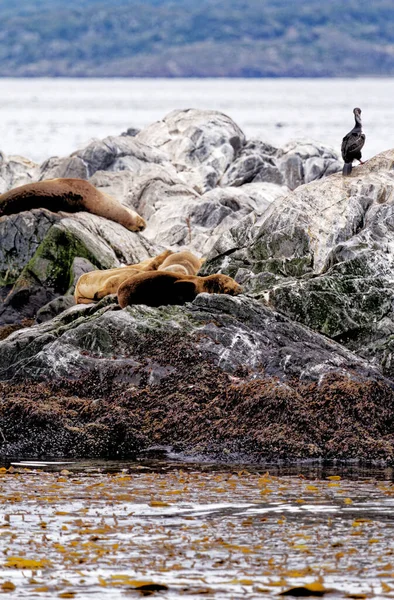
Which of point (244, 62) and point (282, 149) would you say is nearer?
point (282, 149)

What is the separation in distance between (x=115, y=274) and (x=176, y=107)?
71119mm

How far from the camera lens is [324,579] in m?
7.49

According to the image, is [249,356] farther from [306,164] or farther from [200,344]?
[306,164]

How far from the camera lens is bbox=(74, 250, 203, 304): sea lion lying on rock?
1902 centimetres

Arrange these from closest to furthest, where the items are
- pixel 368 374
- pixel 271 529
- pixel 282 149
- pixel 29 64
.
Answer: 1. pixel 271 529
2. pixel 368 374
3. pixel 282 149
4. pixel 29 64

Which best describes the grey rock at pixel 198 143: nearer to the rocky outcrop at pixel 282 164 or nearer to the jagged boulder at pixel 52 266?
the rocky outcrop at pixel 282 164

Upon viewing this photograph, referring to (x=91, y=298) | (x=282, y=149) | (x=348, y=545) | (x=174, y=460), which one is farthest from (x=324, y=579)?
(x=282, y=149)

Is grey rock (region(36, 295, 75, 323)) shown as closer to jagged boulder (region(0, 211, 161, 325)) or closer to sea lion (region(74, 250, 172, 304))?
sea lion (region(74, 250, 172, 304))

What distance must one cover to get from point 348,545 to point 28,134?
62223mm

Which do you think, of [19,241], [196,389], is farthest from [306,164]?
[196,389]

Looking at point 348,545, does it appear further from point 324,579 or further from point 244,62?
point 244,62

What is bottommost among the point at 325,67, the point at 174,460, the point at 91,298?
the point at 174,460

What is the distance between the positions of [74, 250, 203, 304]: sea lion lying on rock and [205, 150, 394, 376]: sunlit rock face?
3.69 feet

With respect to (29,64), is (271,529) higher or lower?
lower
